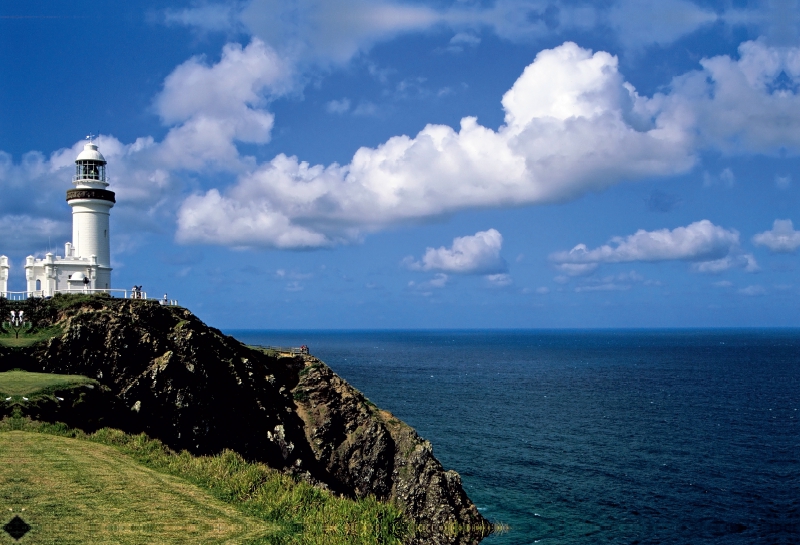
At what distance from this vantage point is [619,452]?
6362cm

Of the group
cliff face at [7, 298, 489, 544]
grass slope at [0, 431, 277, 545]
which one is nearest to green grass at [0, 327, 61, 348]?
→ cliff face at [7, 298, 489, 544]

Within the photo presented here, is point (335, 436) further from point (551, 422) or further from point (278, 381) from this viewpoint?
point (551, 422)

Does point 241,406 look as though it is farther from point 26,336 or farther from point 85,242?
point 85,242

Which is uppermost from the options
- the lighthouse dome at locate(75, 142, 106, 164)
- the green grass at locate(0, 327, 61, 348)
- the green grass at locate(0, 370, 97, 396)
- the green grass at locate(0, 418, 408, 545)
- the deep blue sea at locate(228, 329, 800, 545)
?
the lighthouse dome at locate(75, 142, 106, 164)

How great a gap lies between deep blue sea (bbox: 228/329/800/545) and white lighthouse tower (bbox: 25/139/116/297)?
3763cm

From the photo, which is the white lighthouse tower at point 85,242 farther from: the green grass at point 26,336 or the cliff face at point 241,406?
the green grass at point 26,336

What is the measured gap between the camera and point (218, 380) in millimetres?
48312

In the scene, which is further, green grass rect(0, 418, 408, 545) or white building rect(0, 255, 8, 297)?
white building rect(0, 255, 8, 297)

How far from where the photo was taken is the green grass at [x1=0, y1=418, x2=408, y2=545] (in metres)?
22.5

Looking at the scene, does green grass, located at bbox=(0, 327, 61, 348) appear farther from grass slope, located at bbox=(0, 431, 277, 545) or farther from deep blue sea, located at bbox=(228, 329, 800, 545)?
deep blue sea, located at bbox=(228, 329, 800, 545)

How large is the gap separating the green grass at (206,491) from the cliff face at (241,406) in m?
7.18

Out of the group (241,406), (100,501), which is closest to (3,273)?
(241,406)

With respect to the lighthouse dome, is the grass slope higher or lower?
lower

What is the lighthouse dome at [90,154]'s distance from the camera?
5769cm
